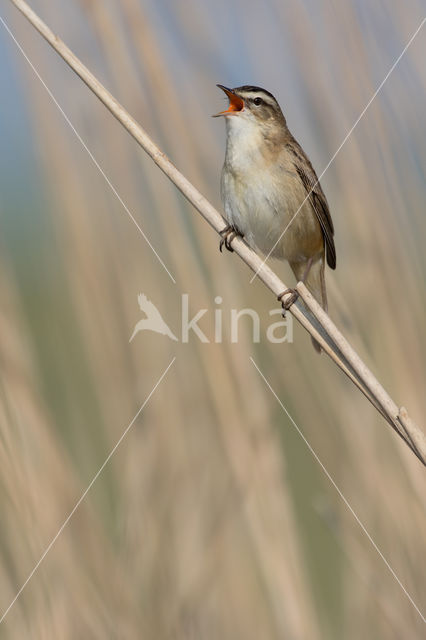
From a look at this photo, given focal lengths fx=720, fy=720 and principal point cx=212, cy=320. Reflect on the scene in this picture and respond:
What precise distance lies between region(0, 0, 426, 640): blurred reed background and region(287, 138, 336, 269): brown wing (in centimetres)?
16

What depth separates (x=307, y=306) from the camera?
1.76m

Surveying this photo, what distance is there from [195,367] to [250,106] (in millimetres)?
952

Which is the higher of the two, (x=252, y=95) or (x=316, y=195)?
(x=252, y=95)

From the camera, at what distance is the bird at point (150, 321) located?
7.84 ft

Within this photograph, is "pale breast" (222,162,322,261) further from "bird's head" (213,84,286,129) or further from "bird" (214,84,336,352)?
"bird's head" (213,84,286,129)

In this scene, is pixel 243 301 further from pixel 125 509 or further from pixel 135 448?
pixel 125 509

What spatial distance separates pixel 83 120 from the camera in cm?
244

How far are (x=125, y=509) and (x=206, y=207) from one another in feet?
3.45

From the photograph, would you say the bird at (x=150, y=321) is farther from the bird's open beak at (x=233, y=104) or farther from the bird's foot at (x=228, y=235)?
the bird's open beak at (x=233, y=104)

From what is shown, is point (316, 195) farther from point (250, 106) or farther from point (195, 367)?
point (195, 367)

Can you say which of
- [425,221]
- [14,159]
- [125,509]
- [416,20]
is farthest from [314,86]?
[125,509]

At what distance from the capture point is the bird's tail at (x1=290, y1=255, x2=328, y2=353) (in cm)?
264

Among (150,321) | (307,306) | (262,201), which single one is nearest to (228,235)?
(262,201)

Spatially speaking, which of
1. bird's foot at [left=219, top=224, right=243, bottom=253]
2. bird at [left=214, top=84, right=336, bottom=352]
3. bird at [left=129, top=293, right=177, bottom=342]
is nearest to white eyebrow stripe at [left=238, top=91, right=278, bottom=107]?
bird at [left=214, top=84, right=336, bottom=352]
